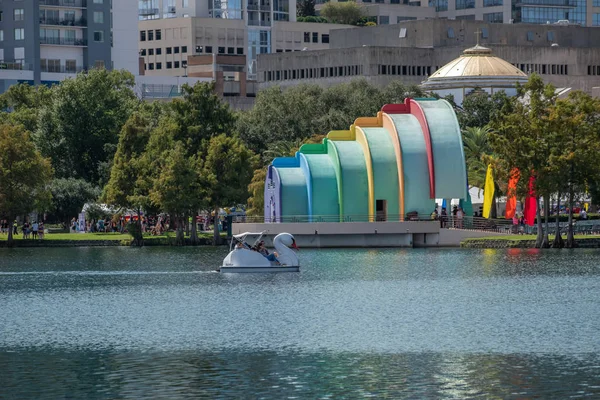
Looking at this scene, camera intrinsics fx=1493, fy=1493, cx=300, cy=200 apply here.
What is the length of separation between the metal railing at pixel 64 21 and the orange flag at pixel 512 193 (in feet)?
305

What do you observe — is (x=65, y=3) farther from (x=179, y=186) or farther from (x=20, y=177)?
(x=179, y=186)

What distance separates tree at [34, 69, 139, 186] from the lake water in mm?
53601

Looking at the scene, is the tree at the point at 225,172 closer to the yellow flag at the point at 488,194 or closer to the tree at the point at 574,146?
the yellow flag at the point at 488,194

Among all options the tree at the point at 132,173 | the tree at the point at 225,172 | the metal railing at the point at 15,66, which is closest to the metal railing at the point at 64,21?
the metal railing at the point at 15,66

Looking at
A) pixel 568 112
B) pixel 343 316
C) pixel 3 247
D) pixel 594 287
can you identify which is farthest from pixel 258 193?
pixel 343 316

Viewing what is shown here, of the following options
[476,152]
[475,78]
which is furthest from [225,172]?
[475,78]

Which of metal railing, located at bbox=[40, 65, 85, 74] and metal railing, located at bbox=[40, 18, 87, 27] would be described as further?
metal railing, located at bbox=[40, 65, 85, 74]

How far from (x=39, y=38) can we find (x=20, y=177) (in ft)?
239

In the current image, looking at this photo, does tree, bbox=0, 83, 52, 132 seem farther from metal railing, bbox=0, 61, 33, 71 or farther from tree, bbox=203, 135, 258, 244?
tree, bbox=203, 135, 258, 244

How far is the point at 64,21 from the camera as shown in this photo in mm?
196875

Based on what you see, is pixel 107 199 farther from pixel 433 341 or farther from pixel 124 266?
pixel 433 341

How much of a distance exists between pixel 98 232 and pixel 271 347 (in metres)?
86.7

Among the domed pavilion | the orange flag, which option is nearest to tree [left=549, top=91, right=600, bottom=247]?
the orange flag

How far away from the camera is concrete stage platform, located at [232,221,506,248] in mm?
115500
